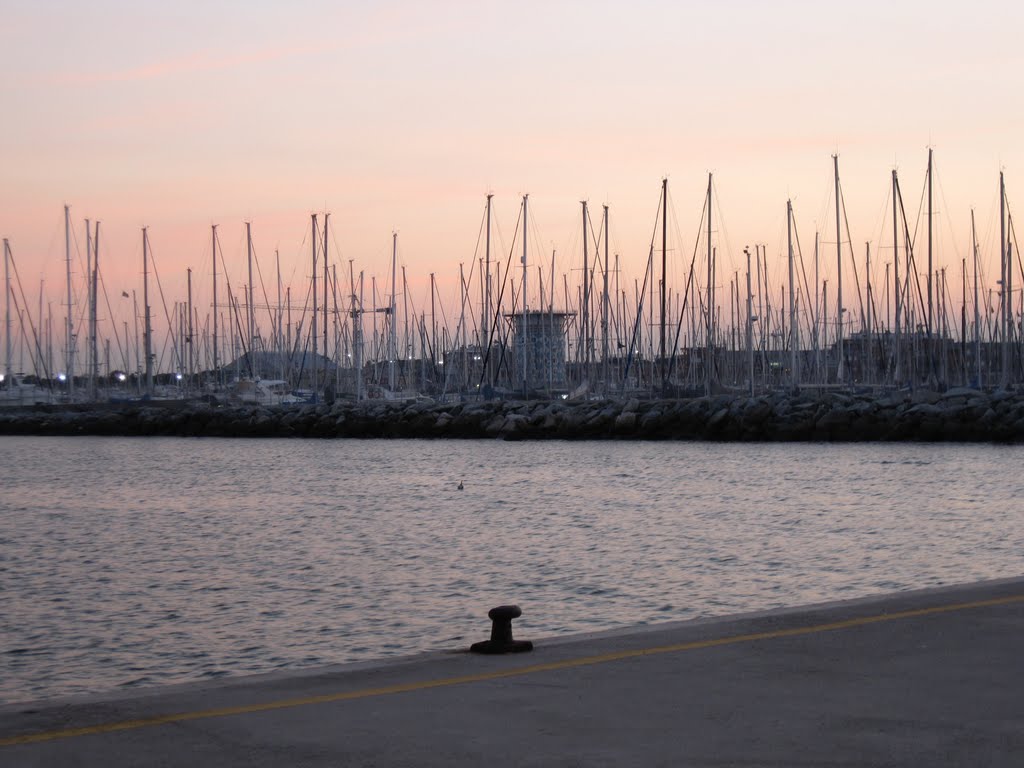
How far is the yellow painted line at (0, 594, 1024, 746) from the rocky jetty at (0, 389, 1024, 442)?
45.5 meters

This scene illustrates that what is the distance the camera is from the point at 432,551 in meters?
21.9

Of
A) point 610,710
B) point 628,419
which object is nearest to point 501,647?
point 610,710

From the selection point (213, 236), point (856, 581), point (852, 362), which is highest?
point (213, 236)

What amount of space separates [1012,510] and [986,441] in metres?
25.8

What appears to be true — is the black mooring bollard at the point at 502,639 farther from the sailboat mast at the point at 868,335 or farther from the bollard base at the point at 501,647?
the sailboat mast at the point at 868,335

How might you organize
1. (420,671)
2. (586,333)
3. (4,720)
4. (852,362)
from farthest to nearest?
(852,362) < (586,333) < (420,671) < (4,720)

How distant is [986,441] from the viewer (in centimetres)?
5191

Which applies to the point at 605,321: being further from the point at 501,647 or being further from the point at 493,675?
the point at 493,675

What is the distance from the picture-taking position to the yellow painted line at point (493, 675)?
6086mm

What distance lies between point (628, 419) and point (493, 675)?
181ft

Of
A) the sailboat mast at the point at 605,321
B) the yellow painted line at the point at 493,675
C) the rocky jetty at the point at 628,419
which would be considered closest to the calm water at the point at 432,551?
the yellow painted line at the point at 493,675

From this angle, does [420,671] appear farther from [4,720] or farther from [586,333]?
[586,333]

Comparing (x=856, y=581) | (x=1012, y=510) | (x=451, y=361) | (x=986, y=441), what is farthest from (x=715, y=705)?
(x=451, y=361)

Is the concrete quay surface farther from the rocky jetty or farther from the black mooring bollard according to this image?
the rocky jetty
